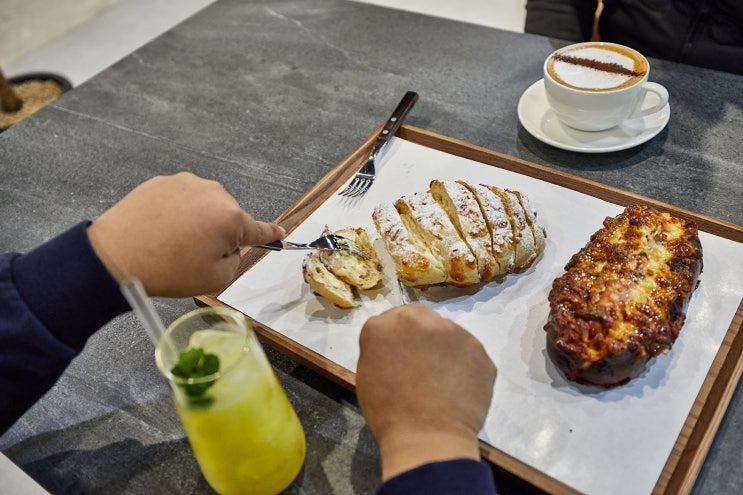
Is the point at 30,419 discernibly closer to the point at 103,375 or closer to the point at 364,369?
the point at 103,375

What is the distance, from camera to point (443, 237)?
1.30 meters

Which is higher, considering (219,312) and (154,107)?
→ (219,312)

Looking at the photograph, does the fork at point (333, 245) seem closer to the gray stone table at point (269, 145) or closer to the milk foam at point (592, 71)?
the gray stone table at point (269, 145)

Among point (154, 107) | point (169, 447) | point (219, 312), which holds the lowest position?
point (169, 447)

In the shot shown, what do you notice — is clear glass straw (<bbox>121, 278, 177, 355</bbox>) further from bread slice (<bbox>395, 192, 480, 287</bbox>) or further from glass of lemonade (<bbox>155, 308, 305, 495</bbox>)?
bread slice (<bbox>395, 192, 480, 287</bbox>)

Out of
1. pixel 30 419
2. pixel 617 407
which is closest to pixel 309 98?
pixel 30 419

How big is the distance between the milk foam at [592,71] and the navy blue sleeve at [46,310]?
1256 millimetres

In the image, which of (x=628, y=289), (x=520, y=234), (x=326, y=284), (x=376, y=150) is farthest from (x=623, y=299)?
(x=376, y=150)

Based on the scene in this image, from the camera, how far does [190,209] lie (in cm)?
110

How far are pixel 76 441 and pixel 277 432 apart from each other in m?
0.51

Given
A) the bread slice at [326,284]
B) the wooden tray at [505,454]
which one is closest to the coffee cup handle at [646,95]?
the wooden tray at [505,454]

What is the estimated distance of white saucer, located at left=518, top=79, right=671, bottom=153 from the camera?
5.39 feet

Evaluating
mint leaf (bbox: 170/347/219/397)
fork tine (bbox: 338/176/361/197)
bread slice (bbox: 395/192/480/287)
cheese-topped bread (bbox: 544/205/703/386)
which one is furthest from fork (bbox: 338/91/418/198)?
mint leaf (bbox: 170/347/219/397)

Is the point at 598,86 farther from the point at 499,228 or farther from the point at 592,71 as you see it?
the point at 499,228
